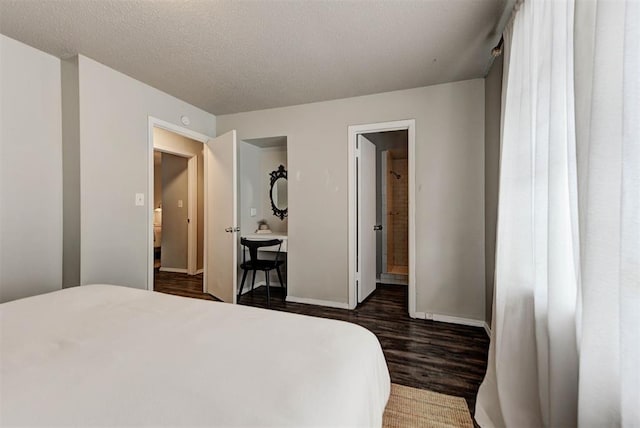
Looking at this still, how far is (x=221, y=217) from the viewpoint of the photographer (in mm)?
3537

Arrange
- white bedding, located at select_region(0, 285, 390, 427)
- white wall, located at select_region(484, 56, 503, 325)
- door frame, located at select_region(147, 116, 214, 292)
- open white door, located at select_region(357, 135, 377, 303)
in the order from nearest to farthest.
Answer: white bedding, located at select_region(0, 285, 390, 427) < white wall, located at select_region(484, 56, 503, 325) < door frame, located at select_region(147, 116, 214, 292) < open white door, located at select_region(357, 135, 377, 303)

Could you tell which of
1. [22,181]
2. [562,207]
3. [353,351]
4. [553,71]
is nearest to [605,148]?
[562,207]

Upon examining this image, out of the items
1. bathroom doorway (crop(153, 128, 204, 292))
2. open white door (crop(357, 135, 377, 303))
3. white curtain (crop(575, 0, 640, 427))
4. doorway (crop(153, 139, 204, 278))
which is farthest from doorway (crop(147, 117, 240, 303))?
white curtain (crop(575, 0, 640, 427))

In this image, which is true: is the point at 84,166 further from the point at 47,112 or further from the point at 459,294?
the point at 459,294

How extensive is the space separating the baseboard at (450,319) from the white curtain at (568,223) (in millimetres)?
1147

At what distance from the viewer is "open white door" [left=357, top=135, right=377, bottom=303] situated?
11.3 ft

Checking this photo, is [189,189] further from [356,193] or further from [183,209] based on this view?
[356,193]

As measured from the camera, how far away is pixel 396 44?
2.21 meters

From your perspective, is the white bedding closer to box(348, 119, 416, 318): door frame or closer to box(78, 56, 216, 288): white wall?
box(78, 56, 216, 288): white wall

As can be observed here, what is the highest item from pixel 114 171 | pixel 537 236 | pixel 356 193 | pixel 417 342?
pixel 114 171

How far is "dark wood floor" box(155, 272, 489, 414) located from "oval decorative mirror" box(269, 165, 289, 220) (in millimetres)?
1181

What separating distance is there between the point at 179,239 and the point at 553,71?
5.48 m

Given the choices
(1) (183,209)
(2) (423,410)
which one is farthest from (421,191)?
(1) (183,209)

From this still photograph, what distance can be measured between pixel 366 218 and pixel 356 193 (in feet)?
1.43
